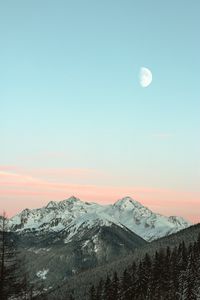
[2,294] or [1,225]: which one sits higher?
[1,225]

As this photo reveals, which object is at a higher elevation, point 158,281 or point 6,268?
point 6,268

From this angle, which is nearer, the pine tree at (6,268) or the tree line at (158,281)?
the pine tree at (6,268)

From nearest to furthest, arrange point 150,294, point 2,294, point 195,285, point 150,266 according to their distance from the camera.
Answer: point 2,294 < point 195,285 < point 150,294 < point 150,266

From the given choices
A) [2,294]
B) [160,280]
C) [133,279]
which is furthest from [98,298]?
[2,294]

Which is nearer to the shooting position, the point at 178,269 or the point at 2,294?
the point at 2,294

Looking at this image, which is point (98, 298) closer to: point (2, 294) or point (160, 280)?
point (160, 280)

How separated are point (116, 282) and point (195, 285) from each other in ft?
64.4

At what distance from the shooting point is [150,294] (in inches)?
4296

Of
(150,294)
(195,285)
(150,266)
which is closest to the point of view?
(195,285)

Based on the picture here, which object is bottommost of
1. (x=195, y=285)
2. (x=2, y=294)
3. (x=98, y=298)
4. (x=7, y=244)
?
(x=98, y=298)

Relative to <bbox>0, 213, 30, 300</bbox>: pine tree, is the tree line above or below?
below

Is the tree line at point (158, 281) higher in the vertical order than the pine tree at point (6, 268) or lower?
lower

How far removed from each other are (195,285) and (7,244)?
8021 cm

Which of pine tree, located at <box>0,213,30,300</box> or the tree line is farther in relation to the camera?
the tree line
